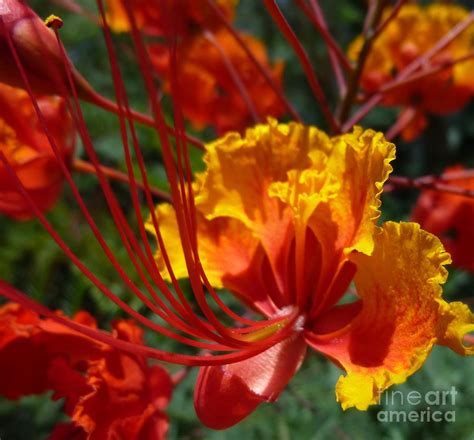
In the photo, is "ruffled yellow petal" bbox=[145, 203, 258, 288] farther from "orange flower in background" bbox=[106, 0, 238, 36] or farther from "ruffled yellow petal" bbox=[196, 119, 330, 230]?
"orange flower in background" bbox=[106, 0, 238, 36]

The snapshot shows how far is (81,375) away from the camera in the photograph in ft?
3.51

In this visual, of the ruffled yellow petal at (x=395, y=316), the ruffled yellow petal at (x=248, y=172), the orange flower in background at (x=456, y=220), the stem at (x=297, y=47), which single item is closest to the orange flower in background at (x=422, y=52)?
the orange flower in background at (x=456, y=220)

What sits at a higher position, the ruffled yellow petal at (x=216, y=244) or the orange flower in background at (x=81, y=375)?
the ruffled yellow petal at (x=216, y=244)

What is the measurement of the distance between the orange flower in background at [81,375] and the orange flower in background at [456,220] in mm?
888

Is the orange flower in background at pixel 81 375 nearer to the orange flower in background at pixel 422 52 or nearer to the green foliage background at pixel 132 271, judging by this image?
the green foliage background at pixel 132 271

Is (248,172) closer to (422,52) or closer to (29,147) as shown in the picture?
(29,147)

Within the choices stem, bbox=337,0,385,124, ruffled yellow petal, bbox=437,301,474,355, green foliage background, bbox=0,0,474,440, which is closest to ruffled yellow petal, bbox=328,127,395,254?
ruffled yellow petal, bbox=437,301,474,355

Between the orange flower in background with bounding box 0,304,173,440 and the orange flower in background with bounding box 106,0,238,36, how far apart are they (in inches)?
35.9

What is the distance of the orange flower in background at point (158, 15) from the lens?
183 cm

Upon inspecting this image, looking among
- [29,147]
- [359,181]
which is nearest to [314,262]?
[359,181]

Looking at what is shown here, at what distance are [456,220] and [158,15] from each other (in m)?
0.90

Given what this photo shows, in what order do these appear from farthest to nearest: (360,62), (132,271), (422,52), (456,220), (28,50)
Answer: (132,271) → (422,52) → (456,220) → (360,62) → (28,50)

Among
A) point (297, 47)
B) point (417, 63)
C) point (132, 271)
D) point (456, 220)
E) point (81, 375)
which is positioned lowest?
point (132, 271)

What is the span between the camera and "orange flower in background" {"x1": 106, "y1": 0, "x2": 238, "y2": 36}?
6.00 ft
